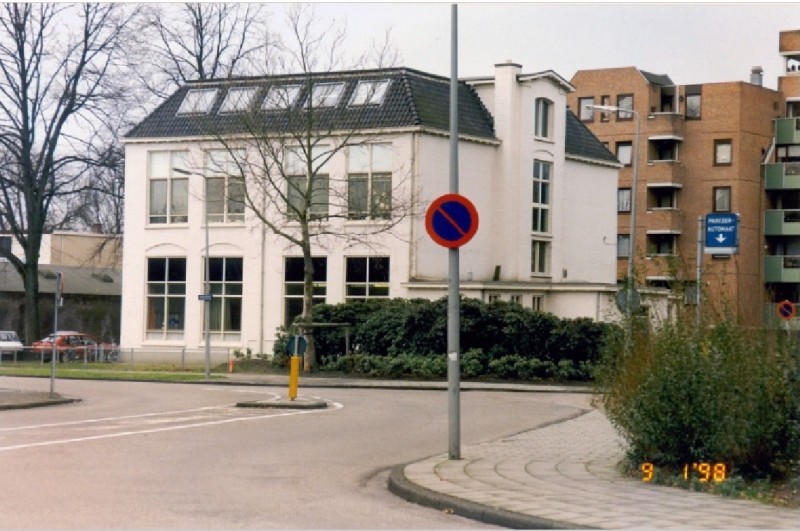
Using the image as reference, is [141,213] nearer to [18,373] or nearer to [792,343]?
[18,373]

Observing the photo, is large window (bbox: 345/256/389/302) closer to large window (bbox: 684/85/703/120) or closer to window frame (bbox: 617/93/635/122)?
window frame (bbox: 617/93/635/122)

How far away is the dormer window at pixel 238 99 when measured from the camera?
45.4 m

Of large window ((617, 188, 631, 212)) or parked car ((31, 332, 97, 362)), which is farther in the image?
large window ((617, 188, 631, 212))

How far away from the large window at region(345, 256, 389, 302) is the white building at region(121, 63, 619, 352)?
0.04 metres

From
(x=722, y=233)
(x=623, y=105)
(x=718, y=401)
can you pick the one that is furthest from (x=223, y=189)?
(x=718, y=401)

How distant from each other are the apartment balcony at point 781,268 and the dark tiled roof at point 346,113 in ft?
97.2

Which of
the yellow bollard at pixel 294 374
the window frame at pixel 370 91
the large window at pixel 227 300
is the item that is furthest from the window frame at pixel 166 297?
the yellow bollard at pixel 294 374

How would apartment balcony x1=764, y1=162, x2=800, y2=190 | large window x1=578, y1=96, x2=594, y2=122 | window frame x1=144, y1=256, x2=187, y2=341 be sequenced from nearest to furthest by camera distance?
1. window frame x1=144, y1=256, x2=187, y2=341
2. apartment balcony x1=764, y1=162, x2=800, y2=190
3. large window x1=578, y1=96, x2=594, y2=122

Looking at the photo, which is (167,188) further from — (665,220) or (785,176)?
(785,176)

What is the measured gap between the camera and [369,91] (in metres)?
46.7

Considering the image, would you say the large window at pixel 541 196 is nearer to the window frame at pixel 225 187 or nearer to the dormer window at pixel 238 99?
the window frame at pixel 225 187

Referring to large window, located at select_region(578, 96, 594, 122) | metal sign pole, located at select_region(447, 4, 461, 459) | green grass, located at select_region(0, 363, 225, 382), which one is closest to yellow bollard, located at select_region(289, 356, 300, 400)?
Result: metal sign pole, located at select_region(447, 4, 461, 459)

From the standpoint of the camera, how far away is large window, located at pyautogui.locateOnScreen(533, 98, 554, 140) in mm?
51000

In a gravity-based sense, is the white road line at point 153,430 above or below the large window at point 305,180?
below
